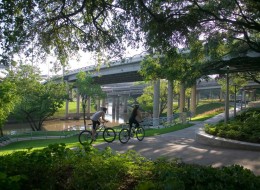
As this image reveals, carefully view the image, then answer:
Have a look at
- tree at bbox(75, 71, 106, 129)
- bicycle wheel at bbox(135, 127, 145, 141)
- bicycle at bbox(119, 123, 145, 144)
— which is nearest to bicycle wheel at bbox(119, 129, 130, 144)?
bicycle at bbox(119, 123, 145, 144)

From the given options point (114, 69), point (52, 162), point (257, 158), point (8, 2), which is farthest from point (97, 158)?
point (114, 69)

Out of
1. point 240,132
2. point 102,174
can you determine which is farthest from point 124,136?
point 102,174

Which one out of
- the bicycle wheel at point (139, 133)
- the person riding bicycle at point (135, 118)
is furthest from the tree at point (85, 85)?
the person riding bicycle at point (135, 118)

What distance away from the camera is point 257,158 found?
9.89m

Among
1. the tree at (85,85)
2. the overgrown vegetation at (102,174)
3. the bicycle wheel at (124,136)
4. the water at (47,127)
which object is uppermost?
the tree at (85,85)

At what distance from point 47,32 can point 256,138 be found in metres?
8.30

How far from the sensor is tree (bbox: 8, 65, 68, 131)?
38469 mm

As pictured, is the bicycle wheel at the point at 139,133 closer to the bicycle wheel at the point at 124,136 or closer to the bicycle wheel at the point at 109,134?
the bicycle wheel at the point at 124,136

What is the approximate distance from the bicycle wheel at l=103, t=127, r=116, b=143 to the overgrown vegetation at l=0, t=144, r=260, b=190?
8336 mm

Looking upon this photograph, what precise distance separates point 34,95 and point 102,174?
3631 cm

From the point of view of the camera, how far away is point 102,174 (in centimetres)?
504

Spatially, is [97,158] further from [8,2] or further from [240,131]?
[240,131]

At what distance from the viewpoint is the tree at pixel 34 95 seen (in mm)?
38469

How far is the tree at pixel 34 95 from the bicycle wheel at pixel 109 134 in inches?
991
